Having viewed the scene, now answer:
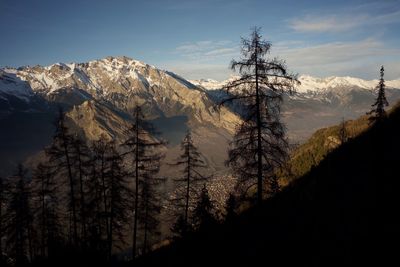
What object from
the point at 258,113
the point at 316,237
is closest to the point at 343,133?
the point at 258,113

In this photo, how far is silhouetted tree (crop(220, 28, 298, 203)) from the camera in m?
18.8

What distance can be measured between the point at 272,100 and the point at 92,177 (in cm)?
1869

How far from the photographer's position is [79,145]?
28.4 meters

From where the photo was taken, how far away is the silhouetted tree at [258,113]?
18781 mm

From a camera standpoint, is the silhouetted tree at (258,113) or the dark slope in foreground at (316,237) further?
the silhouetted tree at (258,113)

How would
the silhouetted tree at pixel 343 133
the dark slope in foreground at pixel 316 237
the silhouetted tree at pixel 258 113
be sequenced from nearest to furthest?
the dark slope in foreground at pixel 316 237, the silhouetted tree at pixel 258 113, the silhouetted tree at pixel 343 133

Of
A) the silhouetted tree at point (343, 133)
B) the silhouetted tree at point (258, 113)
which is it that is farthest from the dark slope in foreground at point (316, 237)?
the silhouetted tree at point (343, 133)

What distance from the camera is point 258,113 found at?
19844 millimetres

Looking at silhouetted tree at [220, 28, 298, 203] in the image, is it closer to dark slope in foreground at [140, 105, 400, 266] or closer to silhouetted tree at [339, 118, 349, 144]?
dark slope in foreground at [140, 105, 400, 266]

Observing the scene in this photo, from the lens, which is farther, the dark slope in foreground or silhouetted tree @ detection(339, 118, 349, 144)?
silhouetted tree @ detection(339, 118, 349, 144)

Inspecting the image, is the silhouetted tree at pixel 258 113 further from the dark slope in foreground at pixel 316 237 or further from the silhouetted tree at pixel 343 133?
the silhouetted tree at pixel 343 133

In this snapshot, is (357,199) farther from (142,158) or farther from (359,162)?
(359,162)

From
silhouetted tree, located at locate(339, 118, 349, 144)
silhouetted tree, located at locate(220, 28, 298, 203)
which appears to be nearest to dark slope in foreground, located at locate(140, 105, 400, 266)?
silhouetted tree, located at locate(220, 28, 298, 203)

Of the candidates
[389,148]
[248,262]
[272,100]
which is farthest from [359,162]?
[248,262]
